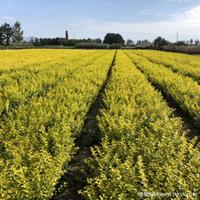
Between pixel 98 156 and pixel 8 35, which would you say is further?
pixel 8 35

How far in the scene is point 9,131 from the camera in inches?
279

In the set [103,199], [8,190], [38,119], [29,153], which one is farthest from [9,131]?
[103,199]

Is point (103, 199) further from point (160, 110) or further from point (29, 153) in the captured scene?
point (160, 110)

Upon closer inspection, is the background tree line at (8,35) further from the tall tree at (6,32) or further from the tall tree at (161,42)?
the tall tree at (161,42)

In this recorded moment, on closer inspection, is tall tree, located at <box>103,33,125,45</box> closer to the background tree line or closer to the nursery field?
the background tree line

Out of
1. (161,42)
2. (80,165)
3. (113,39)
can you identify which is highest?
(80,165)

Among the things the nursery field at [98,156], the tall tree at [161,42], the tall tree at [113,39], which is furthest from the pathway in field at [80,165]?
the tall tree at [113,39]

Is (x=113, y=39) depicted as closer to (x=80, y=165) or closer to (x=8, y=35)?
(x=8, y=35)

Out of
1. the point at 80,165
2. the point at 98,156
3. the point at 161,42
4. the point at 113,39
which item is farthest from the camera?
the point at 113,39

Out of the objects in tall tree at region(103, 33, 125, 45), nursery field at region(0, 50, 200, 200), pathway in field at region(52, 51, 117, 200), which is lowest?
tall tree at region(103, 33, 125, 45)

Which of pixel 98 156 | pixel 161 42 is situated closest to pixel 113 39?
pixel 161 42

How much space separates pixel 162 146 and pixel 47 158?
1.65 meters

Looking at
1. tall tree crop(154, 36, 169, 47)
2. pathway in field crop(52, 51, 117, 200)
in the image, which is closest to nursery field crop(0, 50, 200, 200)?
pathway in field crop(52, 51, 117, 200)

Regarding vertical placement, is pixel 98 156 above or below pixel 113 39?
above
